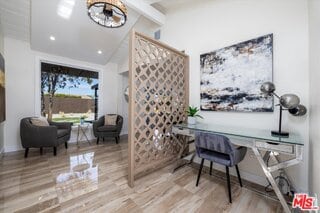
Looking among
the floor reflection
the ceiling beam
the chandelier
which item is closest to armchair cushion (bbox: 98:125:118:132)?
the floor reflection

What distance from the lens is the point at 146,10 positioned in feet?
9.91

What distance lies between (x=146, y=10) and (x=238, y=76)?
7.83ft

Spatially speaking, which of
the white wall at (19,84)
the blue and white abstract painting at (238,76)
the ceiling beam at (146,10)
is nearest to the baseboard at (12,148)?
the white wall at (19,84)

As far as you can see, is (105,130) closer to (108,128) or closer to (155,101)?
(108,128)

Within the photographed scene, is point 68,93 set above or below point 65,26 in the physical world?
below

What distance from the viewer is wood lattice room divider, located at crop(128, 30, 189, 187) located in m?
1.98

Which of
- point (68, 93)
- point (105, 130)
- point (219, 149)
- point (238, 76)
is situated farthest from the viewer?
point (68, 93)

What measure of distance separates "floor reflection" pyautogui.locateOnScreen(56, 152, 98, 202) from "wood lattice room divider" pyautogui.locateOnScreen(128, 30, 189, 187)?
63 cm

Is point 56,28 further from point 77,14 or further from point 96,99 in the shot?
point 96,99

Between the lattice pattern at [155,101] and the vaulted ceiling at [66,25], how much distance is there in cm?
133

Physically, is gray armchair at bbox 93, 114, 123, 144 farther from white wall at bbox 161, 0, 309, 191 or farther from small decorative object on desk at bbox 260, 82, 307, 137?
small decorative object on desk at bbox 260, 82, 307, 137

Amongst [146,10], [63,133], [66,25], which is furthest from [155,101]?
[66,25]

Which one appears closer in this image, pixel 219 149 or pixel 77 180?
pixel 219 149

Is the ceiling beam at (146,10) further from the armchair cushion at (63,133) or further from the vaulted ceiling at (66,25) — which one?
the armchair cushion at (63,133)
